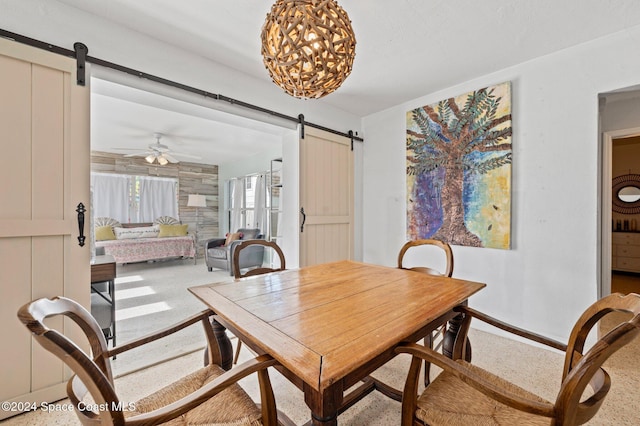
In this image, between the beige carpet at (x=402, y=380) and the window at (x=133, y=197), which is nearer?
the beige carpet at (x=402, y=380)

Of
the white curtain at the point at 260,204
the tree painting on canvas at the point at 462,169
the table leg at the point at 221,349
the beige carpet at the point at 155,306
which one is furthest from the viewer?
the white curtain at the point at 260,204

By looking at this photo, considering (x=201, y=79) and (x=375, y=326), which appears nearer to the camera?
(x=375, y=326)

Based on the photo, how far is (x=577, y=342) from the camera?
1.03m

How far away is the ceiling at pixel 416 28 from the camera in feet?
5.69

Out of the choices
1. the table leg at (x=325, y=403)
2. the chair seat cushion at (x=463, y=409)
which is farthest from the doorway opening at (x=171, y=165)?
the chair seat cushion at (x=463, y=409)

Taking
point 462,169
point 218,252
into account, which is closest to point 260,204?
point 218,252

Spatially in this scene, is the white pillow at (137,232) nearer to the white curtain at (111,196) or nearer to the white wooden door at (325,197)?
the white curtain at (111,196)

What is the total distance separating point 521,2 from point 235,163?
6.32 meters

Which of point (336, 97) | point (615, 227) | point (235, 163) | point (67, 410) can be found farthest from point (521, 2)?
point (235, 163)

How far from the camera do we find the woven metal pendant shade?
1077 mm

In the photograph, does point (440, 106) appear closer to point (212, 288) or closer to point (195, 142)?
point (212, 288)

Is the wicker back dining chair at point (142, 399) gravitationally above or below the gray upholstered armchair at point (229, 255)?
above

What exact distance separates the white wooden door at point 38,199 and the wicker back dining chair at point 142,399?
1.05m

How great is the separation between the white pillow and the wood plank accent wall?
0.83 m
